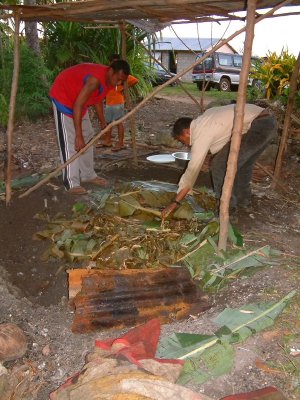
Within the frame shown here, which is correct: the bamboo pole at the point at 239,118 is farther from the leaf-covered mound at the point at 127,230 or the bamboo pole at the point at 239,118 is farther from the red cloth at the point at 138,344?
the red cloth at the point at 138,344

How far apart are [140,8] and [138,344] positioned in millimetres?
2892

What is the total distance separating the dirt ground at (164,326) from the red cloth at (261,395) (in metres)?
0.09

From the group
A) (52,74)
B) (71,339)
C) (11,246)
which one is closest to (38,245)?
(11,246)

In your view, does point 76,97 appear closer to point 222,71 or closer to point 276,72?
point 276,72

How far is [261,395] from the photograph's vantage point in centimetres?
203

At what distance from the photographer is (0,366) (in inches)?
94.3

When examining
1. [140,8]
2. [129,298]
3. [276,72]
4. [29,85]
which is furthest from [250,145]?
[29,85]

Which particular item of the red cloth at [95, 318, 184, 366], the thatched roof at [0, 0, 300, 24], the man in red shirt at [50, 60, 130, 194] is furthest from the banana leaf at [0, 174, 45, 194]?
the red cloth at [95, 318, 184, 366]

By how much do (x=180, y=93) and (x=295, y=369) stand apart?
607 inches

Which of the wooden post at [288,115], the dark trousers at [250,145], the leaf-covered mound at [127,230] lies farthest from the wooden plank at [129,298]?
the wooden post at [288,115]

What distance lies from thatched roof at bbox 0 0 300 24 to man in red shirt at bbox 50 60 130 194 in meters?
0.53

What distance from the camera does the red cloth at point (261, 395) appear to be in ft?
6.61

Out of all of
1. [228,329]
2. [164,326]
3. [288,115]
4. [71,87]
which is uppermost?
[71,87]

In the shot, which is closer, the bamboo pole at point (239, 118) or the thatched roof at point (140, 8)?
the bamboo pole at point (239, 118)
